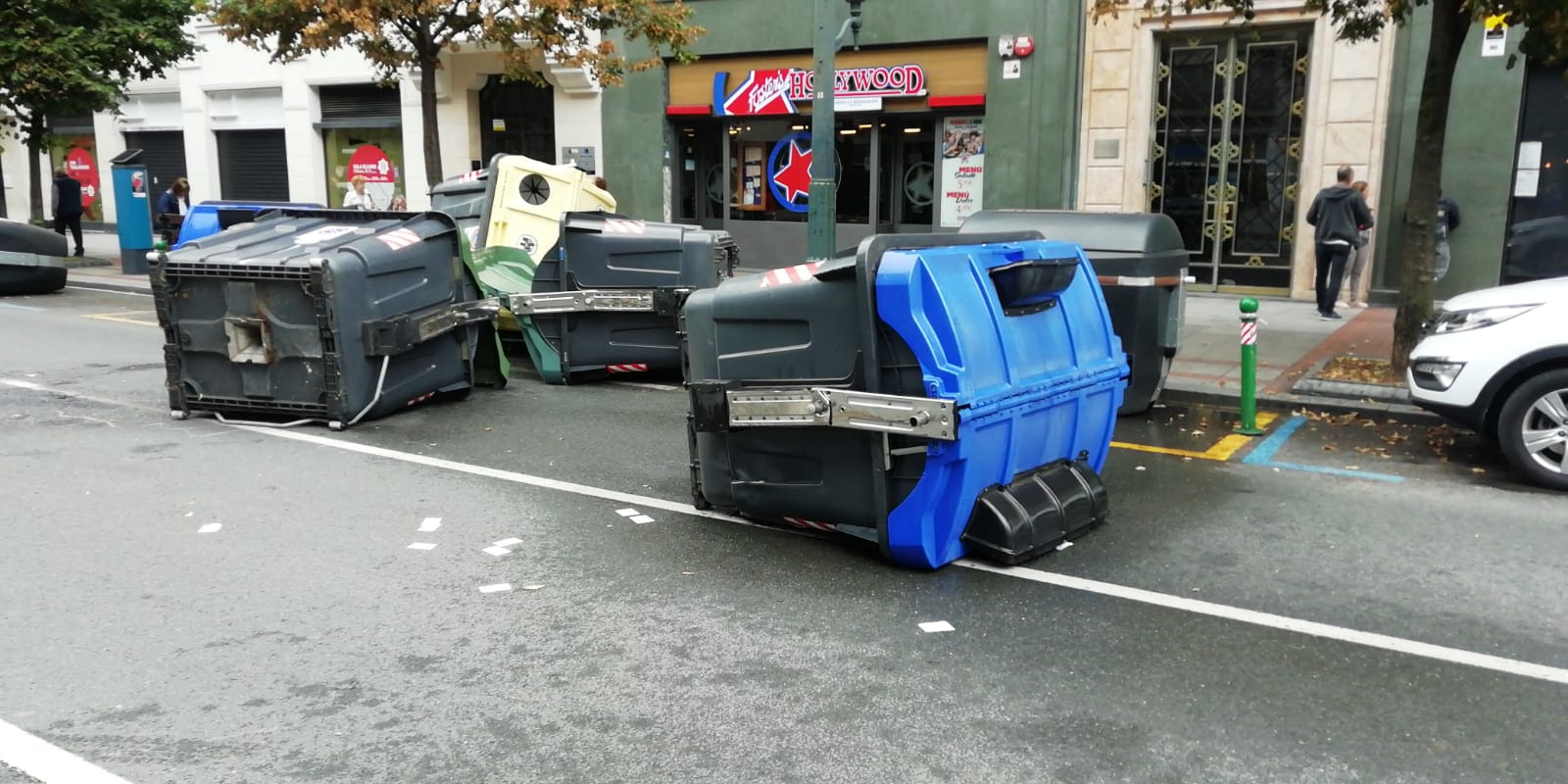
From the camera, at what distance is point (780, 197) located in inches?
763

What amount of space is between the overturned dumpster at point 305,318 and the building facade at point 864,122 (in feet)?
32.1

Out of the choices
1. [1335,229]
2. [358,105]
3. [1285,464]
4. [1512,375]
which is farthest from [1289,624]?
[358,105]

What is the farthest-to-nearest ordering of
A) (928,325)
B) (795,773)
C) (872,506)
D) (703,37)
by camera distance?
(703,37), (872,506), (928,325), (795,773)

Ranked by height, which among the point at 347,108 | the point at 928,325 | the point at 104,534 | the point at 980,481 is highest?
the point at 347,108

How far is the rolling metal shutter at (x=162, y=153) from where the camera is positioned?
27.8 m

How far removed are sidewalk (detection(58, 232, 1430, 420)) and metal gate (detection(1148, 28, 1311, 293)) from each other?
0.65 m

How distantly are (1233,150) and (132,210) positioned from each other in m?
17.4

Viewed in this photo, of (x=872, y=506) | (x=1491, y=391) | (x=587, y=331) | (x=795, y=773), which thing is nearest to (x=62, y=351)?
(x=587, y=331)

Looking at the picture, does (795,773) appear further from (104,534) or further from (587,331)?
(587,331)

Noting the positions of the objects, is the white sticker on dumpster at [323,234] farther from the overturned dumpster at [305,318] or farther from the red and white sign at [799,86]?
the red and white sign at [799,86]

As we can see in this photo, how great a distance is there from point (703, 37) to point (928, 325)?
615 inches

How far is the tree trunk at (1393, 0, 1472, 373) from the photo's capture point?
30.2ft

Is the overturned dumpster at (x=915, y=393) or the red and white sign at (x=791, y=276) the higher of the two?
the red and white sign at (x=791, y=276)

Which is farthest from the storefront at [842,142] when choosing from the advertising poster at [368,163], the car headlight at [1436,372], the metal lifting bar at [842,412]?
the metal lifting bar at [842,412]
